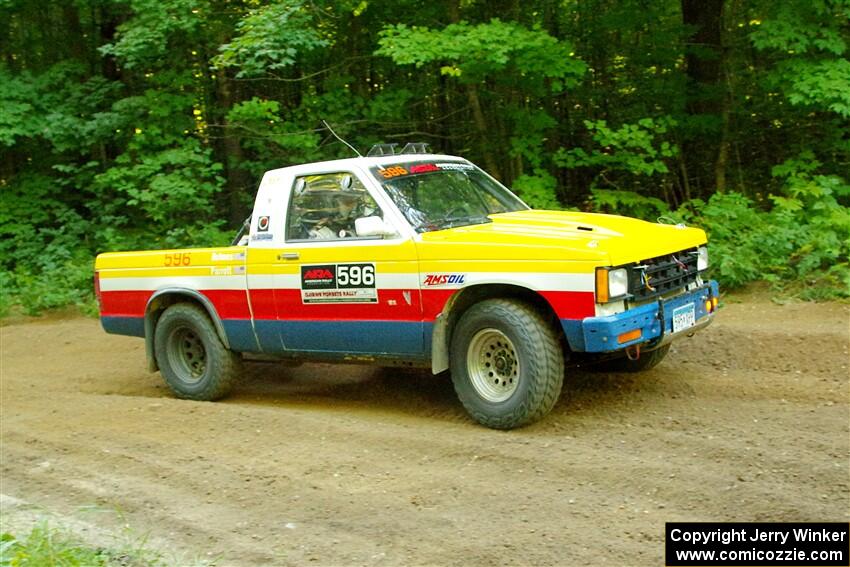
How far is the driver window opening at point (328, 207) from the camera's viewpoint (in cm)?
732

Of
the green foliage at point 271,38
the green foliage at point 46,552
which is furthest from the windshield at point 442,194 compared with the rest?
the green foliage at point 271,38

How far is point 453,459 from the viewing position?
6.13 meters

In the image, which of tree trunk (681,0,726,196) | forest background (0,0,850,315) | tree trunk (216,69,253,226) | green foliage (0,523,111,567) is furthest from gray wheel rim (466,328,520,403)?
tree trunk (216,69,253,226)

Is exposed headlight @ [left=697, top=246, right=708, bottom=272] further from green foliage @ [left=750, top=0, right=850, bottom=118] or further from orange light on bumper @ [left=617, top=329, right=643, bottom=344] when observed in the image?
green foliage @ [left=750, top=0, right=850, bottom=118]

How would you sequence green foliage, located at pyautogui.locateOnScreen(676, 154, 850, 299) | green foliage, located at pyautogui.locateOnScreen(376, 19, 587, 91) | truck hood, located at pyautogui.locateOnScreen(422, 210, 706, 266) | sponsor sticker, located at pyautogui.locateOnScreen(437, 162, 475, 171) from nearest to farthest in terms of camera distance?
truck hood, located at pyautogui.locateOnScreen(422, 210, 706, 266), sponsor sticker, located at pyautogui.locateOnScreen(437, 162, 475, 171), green foliage, located at pyautogui.locateOnScreen(676, 154, 850, 299), green foliage, located at pyautogui.locateOnScreen(376, 19, 587, 91)

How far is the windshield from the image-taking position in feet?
23.6

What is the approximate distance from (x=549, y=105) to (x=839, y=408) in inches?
369

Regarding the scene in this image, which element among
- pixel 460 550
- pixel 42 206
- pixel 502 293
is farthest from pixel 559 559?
pixel 42 206

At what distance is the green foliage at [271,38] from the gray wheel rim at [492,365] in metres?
6.64

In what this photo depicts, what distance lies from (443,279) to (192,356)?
316 centimetres

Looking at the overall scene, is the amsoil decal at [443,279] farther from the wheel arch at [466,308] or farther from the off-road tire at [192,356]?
the off-road tire at [192,356]

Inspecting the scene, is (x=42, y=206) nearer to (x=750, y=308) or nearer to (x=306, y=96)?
(x=306, y=96)

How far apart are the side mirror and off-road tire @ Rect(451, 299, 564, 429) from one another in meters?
0.90

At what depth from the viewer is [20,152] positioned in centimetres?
1673
